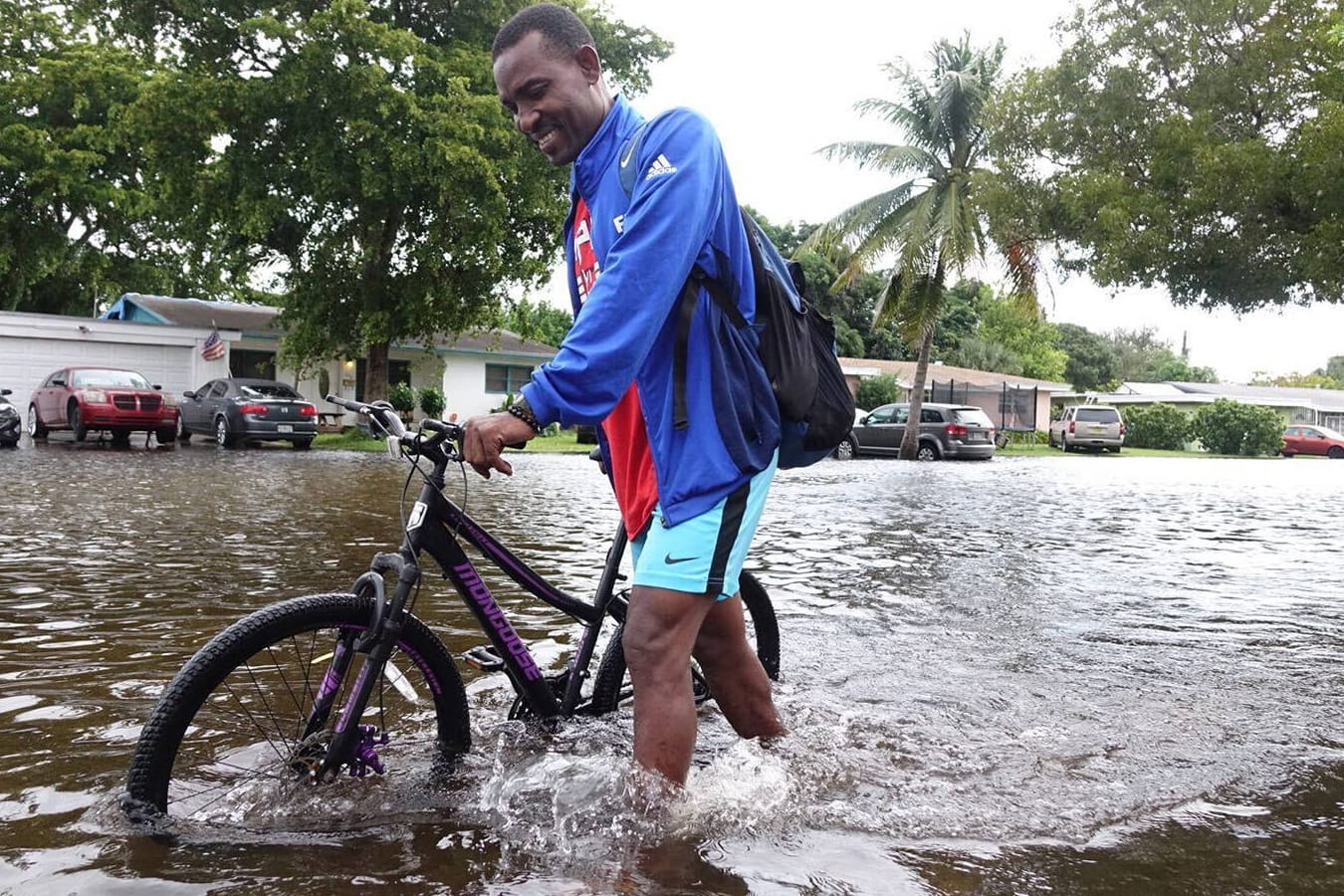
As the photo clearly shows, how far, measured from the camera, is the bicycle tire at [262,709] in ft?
8.43

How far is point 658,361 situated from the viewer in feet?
8.68

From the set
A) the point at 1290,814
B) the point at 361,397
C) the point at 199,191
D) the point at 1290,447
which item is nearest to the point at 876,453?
the point at 361,397

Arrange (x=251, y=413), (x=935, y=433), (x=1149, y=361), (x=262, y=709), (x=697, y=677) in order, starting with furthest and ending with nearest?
1. (x=1149, y=361)
2. (x=935, y=433)
3. (x=251, y=413)
4. (x=697, y=677)
5. (x=262, y=709)

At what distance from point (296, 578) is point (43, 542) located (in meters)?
2.49

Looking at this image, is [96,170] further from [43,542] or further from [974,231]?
[43,542]

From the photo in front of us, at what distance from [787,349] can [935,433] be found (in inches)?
1054

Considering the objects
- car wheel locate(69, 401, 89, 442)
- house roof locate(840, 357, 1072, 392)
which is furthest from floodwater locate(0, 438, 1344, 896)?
house roof locate(840, 357, 1072, 392)

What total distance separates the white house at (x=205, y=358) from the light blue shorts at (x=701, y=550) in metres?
26.2

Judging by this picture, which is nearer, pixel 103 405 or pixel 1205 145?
pixel 1205 145

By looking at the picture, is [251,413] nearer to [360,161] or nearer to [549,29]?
[360,161]

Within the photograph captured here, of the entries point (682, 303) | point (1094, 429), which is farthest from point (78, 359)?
point (682, 303)

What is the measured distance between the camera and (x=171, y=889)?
2.37 metres

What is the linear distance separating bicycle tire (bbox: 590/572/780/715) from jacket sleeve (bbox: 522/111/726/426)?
669mm

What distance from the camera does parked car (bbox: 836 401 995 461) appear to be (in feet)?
93.5
